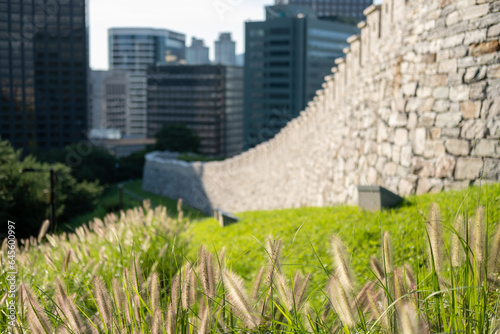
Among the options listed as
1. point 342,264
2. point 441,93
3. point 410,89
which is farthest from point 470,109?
point 342,264

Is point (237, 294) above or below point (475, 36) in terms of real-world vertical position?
below

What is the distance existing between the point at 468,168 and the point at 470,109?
808 mm

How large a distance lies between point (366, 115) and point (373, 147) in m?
0.97

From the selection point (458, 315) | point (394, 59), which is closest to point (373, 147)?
point (394, 59)

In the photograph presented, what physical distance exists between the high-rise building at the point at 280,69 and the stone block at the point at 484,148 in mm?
105628

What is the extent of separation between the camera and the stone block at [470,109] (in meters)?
7.47

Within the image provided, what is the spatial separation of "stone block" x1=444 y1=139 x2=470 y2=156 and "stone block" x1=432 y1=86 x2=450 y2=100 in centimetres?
67

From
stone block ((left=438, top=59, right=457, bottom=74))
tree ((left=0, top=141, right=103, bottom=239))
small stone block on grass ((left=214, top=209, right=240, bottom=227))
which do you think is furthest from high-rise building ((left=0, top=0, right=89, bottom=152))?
stone block ((left=438, top=59, right=457, bottom=74))

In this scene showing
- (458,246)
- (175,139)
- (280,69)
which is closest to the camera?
(458,246)

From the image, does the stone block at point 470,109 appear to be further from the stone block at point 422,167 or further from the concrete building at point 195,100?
the concrete building at point 195,100

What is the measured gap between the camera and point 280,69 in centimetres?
11519

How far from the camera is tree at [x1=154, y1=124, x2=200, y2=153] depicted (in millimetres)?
76312

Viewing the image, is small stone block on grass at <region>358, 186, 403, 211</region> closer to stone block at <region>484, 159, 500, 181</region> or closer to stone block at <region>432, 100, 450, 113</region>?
stone block at <region>484, 159, 500, 181</region>

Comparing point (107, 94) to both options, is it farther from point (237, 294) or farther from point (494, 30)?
point (237, 294)
